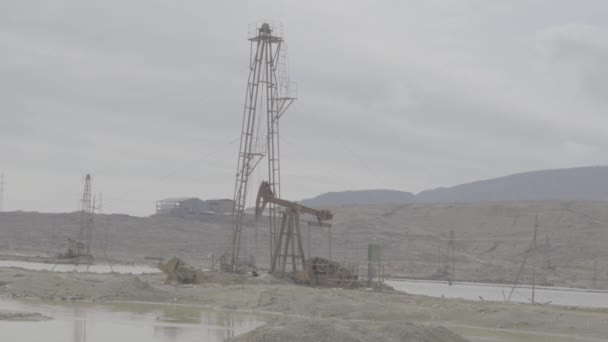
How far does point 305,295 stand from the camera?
34000 millimetres

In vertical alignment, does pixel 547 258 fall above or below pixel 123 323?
above

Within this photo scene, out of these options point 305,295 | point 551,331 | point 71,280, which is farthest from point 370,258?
point 551,331

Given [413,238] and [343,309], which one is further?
[413,238]

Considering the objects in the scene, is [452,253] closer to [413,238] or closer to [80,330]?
[413,238]

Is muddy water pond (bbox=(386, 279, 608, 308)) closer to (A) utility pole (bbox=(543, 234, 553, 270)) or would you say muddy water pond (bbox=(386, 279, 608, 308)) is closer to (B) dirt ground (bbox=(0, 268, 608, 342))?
(B) dirt ground (bbox=(0, 268, 608, 342))

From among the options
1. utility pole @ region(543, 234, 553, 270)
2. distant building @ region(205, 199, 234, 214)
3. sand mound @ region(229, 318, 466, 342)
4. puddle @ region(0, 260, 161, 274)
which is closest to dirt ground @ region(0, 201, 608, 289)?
utility pole @ region(543, 234, 553, 270)

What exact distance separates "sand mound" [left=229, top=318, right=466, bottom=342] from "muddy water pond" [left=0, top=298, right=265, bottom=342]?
17.5 feet

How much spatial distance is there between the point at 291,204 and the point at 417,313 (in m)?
14.5

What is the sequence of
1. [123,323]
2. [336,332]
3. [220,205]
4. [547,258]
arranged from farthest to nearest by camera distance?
[220,205] → [547,258] → [123,323] → [336,332]

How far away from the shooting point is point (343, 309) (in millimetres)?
31266

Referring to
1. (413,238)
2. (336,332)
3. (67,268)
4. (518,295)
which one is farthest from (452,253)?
(336,332)

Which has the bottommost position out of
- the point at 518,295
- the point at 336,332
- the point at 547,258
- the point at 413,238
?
the point at 336,332

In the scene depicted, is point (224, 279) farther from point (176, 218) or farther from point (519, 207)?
point (519, 207)

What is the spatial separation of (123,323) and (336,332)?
1043 cm
